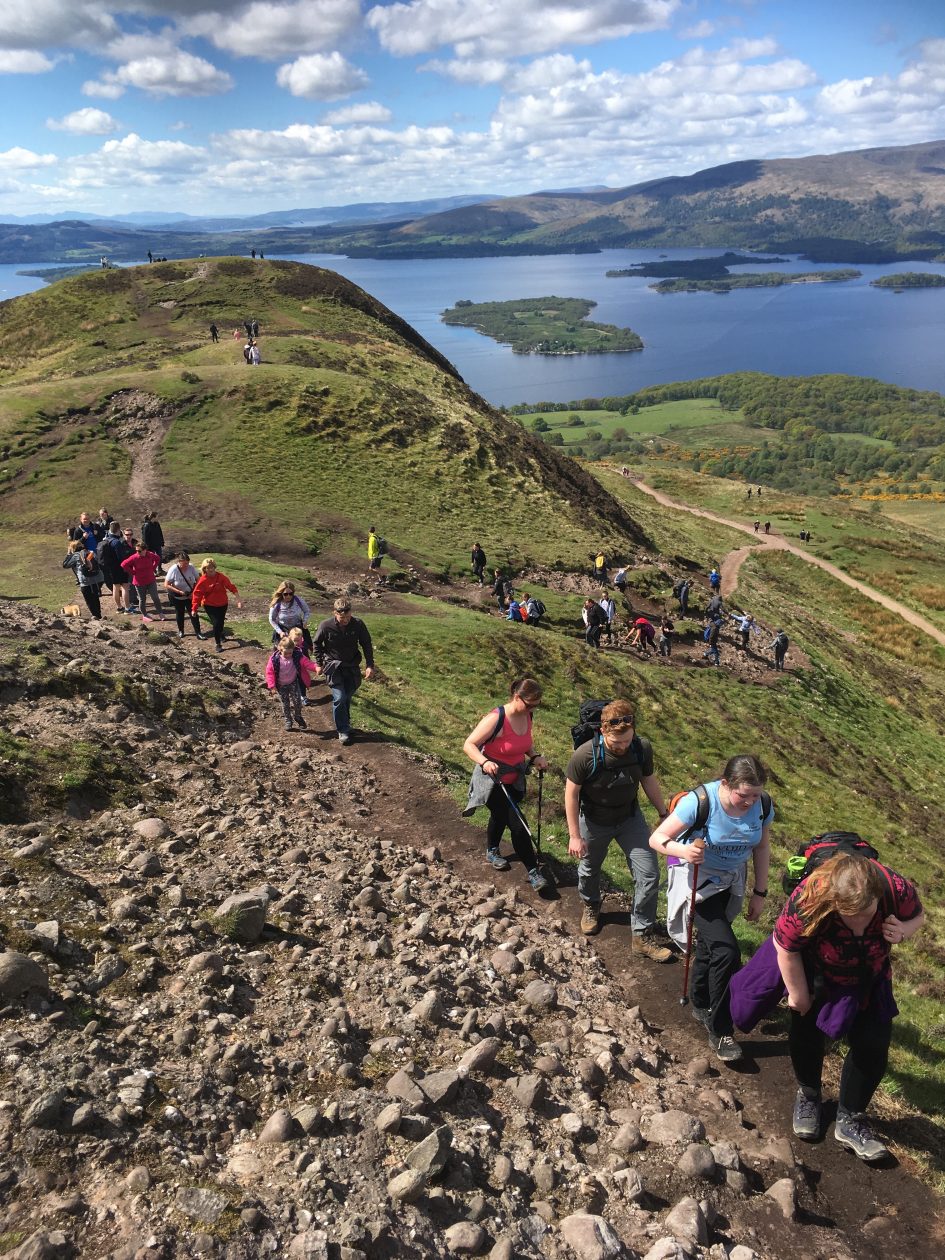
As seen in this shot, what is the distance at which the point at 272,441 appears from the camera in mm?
48156

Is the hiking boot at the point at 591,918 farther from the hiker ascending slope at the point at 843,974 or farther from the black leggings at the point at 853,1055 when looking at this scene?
the black leggings at the point at 853,1055

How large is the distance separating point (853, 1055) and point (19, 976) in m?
7.14

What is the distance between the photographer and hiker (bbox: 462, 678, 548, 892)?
980 cm

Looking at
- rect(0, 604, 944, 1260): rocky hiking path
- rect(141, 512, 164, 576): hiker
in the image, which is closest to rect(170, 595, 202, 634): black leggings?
rect(141, 512, 164, 576): hiker

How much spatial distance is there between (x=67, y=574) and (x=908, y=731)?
3660 centimetres

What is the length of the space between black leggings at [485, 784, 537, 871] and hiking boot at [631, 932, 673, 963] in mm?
1856

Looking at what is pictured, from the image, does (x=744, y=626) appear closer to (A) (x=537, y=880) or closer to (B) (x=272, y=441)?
(B) (x=272, y=441)

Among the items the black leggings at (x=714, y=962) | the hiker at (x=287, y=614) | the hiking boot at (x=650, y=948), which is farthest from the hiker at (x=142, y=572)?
the black leggings at (x=714, y=962)

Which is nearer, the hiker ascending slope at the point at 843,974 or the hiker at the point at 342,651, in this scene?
the hiker ascending slope at the point at 843,974

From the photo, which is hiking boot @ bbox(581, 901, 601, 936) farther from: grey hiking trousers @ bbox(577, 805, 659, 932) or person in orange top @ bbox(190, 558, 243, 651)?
person in orange top @ bbox(190, 558, 243, 651)

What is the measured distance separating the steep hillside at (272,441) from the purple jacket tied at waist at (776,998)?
3050cm

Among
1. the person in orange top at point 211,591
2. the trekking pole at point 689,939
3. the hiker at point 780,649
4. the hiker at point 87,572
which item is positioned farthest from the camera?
the hiker at point 780,649

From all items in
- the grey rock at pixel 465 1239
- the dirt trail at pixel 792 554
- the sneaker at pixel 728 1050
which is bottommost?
the dirt trail at pixel 792 554

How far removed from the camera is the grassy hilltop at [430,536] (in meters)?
21.9
